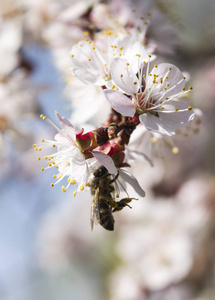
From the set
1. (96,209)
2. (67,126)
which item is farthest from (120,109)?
(96,209)

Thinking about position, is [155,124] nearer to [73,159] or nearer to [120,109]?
[120,109]

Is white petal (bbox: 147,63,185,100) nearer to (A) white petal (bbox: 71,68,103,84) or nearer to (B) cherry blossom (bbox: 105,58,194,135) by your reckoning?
(B) cherry blossom (bbox: 105,58,194,135)

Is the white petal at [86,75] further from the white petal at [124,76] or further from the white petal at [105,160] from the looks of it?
the white petal at [105,160]

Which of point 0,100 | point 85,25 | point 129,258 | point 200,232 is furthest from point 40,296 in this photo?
point 85,25

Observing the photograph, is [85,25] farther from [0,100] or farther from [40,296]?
[40,296]

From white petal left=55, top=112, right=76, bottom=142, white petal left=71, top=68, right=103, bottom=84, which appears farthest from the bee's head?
white petal left=71, top=68, right=103, bottom=84

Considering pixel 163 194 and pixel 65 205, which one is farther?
pixel 65 205
